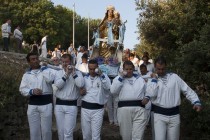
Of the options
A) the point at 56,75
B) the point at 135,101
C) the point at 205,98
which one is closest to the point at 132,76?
the point at 135,101

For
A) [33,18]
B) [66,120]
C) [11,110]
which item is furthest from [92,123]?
[33,18]

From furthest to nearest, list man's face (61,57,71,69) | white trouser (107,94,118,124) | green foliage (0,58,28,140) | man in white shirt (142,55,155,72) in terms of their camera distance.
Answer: man in white shirt (142,55,155,72), white trouser (107,94,118,124), green foliage (0,58,28,140), man's face (61,57,71,69)

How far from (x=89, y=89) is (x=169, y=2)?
8.65 metres

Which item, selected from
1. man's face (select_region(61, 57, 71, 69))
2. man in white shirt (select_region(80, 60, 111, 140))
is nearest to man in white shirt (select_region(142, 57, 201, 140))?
man in white shirt (select_region(80, 60, 111, 140))

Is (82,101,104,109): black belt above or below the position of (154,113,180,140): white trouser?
above

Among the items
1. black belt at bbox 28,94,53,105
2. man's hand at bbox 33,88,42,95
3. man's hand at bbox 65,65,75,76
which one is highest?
man's hand at bbox 65,65,75,76

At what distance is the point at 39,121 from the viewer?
824 centimetres

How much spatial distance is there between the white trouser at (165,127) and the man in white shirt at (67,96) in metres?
1.72

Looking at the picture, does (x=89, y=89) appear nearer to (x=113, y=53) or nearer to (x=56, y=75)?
(x=56, y=75)

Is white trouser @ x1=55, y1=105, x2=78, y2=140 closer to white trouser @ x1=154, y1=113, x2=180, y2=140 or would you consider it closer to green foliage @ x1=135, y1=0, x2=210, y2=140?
white trouser @ x1=154, y1=113, x2=180, y2=140

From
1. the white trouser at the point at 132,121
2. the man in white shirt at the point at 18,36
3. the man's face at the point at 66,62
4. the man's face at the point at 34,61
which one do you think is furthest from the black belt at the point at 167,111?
the man in white shirt at the point at 18,36

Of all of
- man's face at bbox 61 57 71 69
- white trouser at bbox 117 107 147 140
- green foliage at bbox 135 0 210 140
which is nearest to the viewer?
white trouser at bbox 117 107 147 140

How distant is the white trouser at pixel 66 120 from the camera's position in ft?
26.8

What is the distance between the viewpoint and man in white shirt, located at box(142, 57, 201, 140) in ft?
24.3
